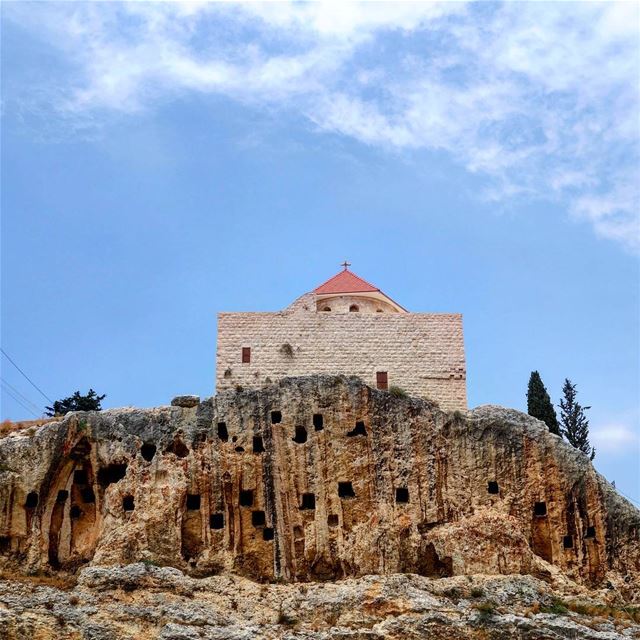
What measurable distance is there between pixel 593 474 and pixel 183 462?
41.4 feet

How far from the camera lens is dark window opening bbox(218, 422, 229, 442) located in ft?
119

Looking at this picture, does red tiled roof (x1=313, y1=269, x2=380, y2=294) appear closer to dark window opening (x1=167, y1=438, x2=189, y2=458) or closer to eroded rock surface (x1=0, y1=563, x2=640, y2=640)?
dark window opening (x1=167, y1=438, x2=189, y2=458)

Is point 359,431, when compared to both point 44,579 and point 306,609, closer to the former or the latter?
point 306,609

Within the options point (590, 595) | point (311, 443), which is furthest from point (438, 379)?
point (590, 595)

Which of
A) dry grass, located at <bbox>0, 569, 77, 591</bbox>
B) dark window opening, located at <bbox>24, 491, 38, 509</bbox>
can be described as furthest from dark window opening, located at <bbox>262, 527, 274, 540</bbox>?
dark window opening, located at <bbox>24, 491, 38, 509</bbox>

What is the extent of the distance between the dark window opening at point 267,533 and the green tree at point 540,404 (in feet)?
36.9

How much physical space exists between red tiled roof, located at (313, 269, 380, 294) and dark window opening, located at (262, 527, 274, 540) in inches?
406

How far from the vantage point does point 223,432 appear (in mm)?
36312

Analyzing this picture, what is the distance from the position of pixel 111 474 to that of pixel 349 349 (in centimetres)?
894

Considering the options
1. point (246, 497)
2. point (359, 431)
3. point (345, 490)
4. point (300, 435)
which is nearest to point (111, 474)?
point (246, 497)

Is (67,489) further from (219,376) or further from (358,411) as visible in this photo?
(358,411)

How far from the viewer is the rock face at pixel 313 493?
34.1 m

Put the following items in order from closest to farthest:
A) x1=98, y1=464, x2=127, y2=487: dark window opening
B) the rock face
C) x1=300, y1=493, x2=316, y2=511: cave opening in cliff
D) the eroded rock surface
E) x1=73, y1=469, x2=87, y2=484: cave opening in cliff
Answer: the eroded rock surface < the rock face < x1=300, y1=493, x2=316, y2=511: cave opening in cliff < x1=98, y1=464, x2=127, y2=487: dark window opening < x1=73, y1=469, x2=87, y2=484: cave opening in cliff

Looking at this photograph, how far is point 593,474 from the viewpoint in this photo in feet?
116
